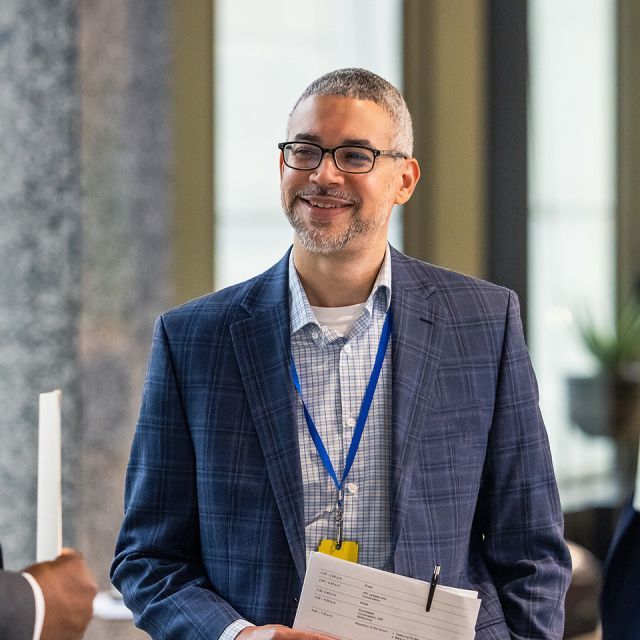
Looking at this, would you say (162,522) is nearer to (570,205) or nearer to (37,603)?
(37,603)

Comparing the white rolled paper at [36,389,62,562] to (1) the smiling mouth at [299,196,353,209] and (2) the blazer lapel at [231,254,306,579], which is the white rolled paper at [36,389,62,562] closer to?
(2) the blazer lapel at [231,254,306,579]

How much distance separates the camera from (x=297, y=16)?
3.87 meters

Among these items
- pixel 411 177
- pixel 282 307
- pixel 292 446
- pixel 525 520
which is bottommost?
pixel 525 520

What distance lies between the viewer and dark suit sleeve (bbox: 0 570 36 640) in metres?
1.78

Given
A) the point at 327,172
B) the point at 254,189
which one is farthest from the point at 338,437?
the point at 254,189

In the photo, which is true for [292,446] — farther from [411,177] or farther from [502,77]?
[502,77]

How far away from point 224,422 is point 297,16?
2.33 meters

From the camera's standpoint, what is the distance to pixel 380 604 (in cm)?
178

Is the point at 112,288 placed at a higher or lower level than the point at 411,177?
lower

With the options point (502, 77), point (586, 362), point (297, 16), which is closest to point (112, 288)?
point (297, 16)

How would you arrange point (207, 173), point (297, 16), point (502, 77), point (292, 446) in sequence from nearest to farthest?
point (292, 446)
point (207, 173)
point (297, 16)
point (502, 77)

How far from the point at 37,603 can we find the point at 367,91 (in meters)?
1.08

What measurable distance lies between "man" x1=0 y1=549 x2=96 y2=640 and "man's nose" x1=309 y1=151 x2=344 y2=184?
2.72 feet

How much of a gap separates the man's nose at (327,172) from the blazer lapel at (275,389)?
257 mm
